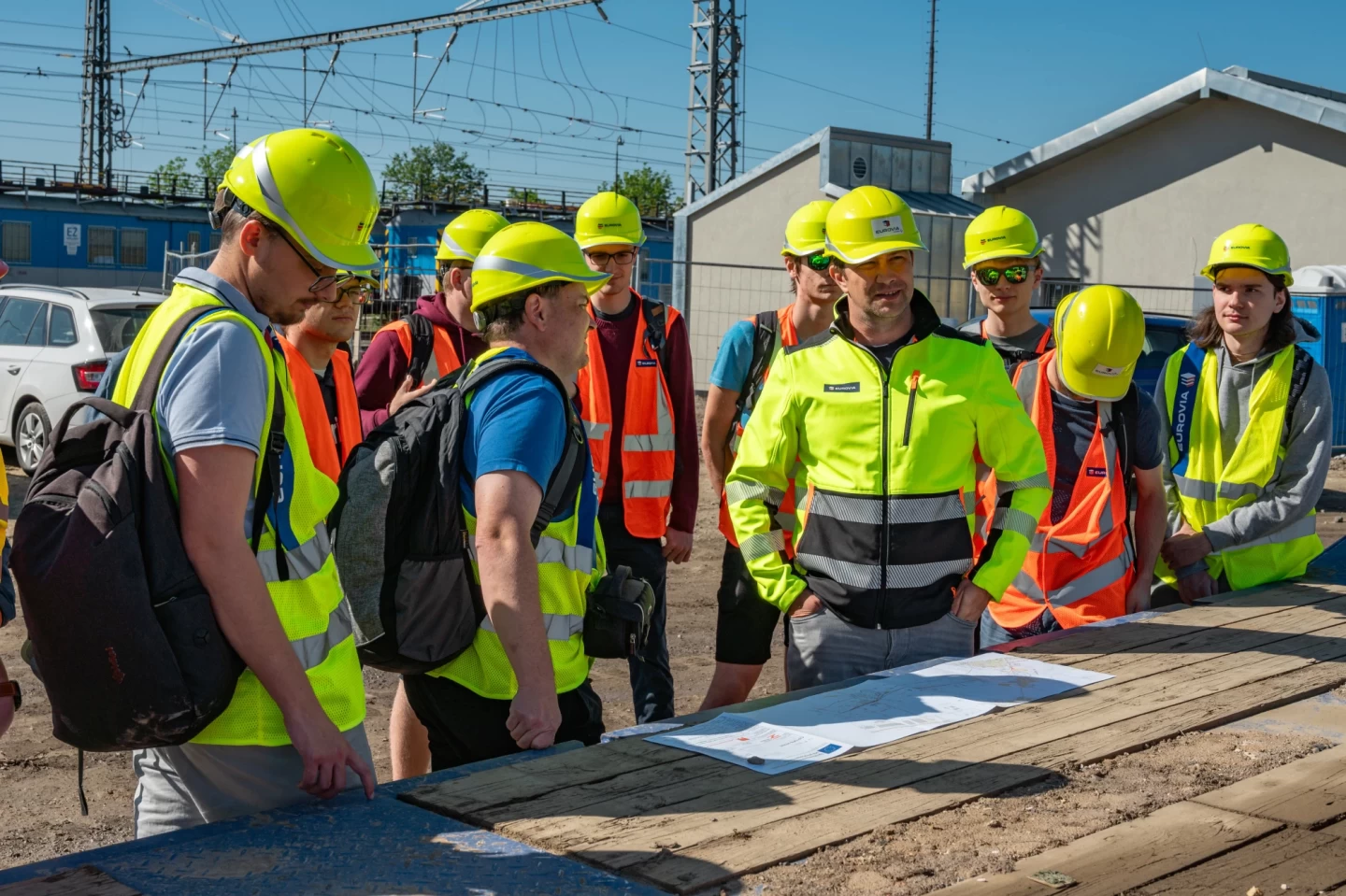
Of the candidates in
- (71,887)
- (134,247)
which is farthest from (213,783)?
(134,247)

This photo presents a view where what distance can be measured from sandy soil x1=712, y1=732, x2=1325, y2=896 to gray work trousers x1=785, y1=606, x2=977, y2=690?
2.80ft

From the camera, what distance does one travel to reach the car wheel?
1262cm

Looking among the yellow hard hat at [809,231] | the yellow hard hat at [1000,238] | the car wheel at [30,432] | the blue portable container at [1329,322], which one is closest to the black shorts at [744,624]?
the yellow hard hat at [809,231]

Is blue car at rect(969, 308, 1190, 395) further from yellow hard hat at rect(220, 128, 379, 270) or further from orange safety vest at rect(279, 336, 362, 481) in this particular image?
yellow hard hat at rect(220, 128, 379, 270)

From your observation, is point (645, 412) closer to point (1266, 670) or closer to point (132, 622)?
point (1266, 670)

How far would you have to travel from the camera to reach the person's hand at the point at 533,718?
2.83 m

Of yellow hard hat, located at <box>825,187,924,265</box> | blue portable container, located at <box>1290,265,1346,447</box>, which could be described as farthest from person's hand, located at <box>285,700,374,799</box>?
blue portable container, located at <box>1290,265,1346,447</box>

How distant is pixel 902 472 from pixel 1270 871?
155cm

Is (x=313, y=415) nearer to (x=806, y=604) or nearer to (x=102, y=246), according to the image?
(x=806, y=604)

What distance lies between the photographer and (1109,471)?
4.31 meters

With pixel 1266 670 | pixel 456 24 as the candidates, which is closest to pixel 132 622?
pixel 1266 670

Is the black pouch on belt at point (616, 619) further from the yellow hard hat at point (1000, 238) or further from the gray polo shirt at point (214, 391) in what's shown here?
the yellow hard hat at point (1000, 238)

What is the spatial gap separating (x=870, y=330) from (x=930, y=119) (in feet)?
182

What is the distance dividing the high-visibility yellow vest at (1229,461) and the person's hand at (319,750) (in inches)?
133
